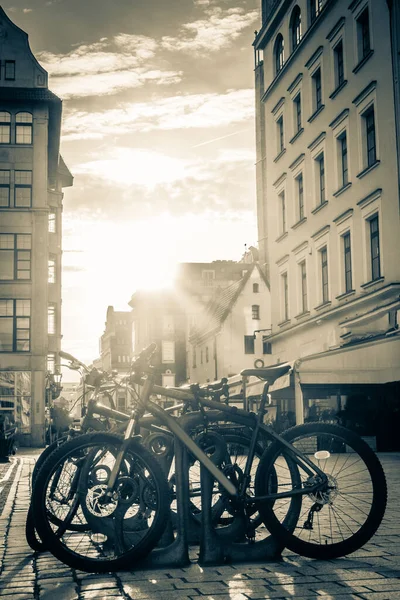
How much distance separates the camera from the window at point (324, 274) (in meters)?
28.1

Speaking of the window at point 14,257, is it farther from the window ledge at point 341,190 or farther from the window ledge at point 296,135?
the window ledge at point 341,190

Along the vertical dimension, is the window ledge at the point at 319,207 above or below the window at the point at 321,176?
below

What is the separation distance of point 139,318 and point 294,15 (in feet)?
213

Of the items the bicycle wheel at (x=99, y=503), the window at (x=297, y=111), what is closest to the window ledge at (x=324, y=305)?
the window at (x=297, y=111)

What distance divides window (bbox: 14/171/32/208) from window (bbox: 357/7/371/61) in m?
21.0

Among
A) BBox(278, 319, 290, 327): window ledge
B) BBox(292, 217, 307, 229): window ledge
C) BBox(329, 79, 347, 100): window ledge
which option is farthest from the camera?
BBox(278, 319, 290, 327): window ledge

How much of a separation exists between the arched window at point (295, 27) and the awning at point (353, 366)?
1534cm

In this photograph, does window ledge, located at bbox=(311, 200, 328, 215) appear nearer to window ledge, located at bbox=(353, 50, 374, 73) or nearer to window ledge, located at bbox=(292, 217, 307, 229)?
window ledge, located at bbox=(292, 217, 307, 229)

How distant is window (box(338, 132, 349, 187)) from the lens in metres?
26.8

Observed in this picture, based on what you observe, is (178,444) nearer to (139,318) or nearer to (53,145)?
(53,145)

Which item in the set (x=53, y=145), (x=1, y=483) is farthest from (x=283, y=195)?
(x=1, y=483)

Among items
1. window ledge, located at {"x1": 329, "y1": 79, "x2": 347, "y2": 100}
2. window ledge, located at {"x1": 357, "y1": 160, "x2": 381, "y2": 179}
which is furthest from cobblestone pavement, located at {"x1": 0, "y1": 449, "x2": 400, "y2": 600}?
window ledge, located at {"x1": 329, "y1": 79, "x2": 347, "y2": 100}

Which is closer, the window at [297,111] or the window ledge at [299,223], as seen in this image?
the window ledge at [299,223]

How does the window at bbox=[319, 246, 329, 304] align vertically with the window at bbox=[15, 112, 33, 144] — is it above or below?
below
